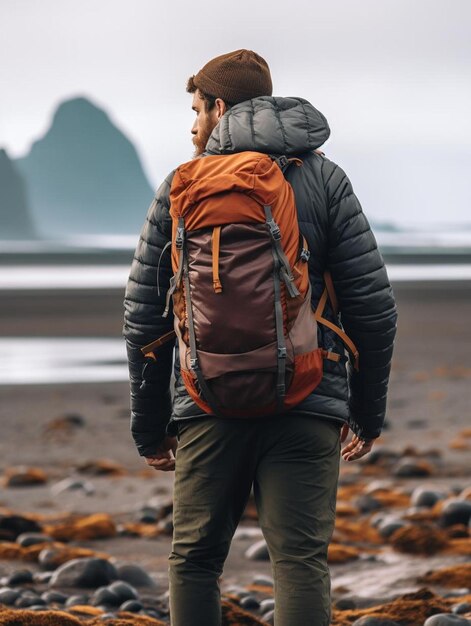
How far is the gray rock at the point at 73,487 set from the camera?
7688mm

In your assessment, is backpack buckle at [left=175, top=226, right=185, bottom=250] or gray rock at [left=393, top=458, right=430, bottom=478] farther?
gray rock at [left=393, top=458, right=430, bottom=478]

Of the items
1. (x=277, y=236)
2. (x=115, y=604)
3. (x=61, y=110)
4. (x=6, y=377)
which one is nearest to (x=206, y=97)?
(x=277, y=236)

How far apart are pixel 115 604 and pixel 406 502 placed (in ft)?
8.48

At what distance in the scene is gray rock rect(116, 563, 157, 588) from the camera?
5.38 m

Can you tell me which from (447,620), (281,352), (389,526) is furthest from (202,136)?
(389,526)

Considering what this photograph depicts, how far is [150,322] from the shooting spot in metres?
3.35

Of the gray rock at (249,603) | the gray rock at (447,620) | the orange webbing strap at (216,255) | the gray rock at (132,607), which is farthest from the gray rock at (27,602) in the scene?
the orange webbing strap at (216,255)

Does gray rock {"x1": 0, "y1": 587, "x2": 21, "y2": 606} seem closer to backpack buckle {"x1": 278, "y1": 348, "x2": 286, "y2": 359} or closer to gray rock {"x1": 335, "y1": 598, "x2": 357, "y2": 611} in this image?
gray rock {"x1": 335, "y1": 598, "x2": 357, "y2": 611}

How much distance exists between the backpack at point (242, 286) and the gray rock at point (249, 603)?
77.7 inches

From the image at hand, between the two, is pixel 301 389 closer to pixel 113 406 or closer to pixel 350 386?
pixel 350 386

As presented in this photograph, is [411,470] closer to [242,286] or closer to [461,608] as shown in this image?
[461,608]

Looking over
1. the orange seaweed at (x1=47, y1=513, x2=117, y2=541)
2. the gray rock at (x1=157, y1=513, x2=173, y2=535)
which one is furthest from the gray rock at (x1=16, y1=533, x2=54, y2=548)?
the gray rock at (x1=157, y1=513, x2=173, y2=535)

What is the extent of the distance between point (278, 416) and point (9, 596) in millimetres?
2171

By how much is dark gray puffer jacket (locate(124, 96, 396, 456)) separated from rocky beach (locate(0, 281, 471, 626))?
4.16ft
